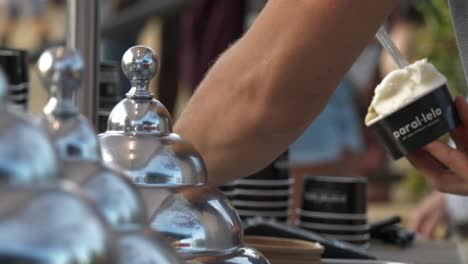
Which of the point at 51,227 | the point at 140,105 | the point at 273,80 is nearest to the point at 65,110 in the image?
the point at 51,227

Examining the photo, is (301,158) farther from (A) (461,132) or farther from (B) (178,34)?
(A) (461,132)

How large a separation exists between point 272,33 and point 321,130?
290cm

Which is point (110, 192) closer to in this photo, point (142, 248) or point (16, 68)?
point (142, 248)

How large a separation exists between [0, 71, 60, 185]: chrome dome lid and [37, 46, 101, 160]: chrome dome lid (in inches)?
2.6

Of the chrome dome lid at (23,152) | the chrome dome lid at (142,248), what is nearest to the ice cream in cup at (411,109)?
the chrome dome lid at (142,248)

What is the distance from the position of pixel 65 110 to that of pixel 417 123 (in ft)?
2.73

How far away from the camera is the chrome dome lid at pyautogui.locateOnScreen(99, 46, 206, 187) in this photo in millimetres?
668

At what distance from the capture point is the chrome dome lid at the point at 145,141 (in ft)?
2.19

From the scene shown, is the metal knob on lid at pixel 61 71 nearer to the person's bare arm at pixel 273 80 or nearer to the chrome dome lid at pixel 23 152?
the chrome dome lid at pixel 23 152

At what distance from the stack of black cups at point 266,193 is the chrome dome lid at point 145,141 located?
3.39ft

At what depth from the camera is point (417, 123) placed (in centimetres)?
124

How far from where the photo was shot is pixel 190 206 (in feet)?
2.17

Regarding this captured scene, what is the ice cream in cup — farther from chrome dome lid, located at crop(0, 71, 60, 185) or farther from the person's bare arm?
chrome dome lid, located at crop(0, 71, 60, 185)

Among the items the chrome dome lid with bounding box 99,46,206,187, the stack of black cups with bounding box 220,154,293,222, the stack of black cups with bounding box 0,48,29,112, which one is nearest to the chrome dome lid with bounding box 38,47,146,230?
the chrome dome lid with bounding box 99,46,206,187
